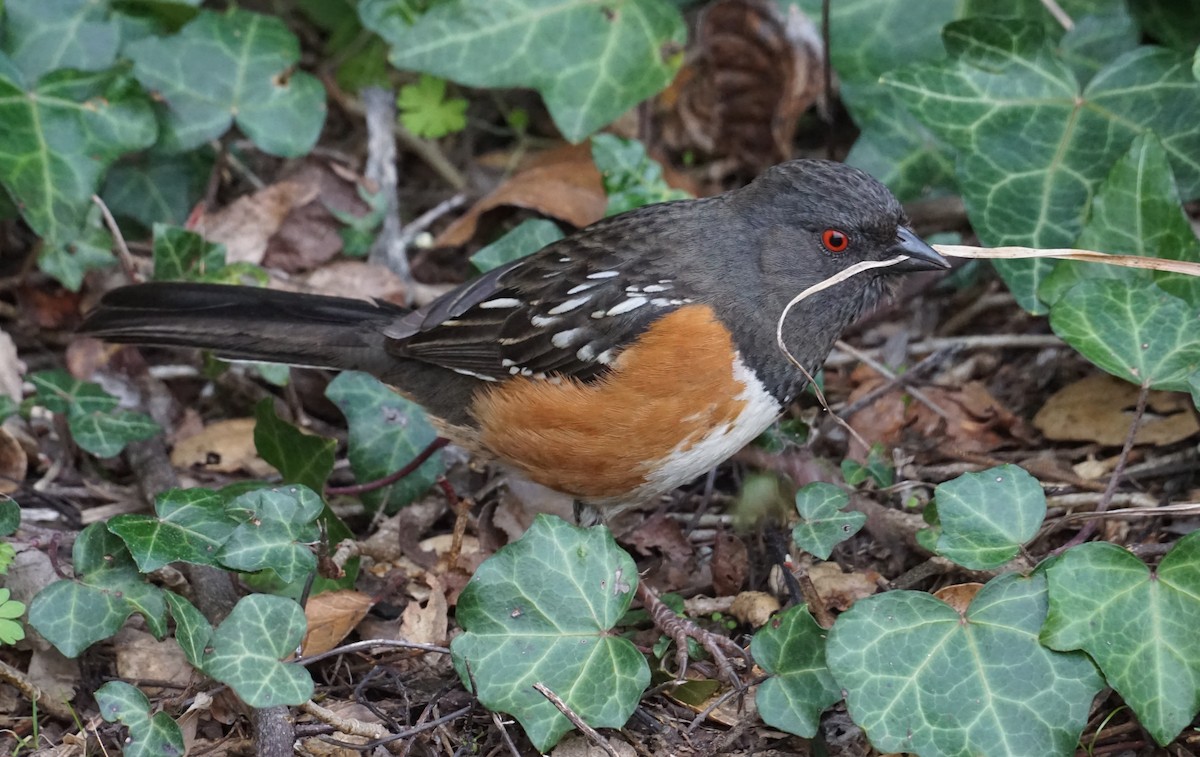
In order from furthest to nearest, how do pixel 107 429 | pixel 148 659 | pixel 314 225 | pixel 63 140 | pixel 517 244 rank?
pixel 314 225 < pixel 517 244 < pixel 63 140 < pixel 107 429 < pixel 148 659

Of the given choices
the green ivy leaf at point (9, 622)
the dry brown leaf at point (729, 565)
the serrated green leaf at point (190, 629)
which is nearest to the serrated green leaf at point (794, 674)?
the dry brown leaf at point (729, 565)

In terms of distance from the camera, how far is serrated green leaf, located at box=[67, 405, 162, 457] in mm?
2947

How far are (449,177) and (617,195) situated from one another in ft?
2.88

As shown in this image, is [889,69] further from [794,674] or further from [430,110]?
[794,674]

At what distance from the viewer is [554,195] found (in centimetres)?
363

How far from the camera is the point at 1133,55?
3.04 m

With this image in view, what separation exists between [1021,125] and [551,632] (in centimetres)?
186

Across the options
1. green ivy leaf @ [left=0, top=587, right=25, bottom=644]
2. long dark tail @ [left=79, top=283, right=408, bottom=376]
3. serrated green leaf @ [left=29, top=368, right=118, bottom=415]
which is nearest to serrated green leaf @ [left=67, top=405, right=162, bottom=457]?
serrated green leaf @ [left=29, top=368, right=118, bottom=415]

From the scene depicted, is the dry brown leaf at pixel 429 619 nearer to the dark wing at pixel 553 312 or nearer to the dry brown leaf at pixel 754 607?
the dark wing at pixel 553 312

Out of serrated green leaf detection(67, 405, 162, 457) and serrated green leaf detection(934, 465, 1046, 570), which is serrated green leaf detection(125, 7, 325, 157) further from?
serrated green leaf detection(934, 465, 1046, 570)

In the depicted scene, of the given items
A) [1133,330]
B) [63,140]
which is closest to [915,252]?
[1133,330]

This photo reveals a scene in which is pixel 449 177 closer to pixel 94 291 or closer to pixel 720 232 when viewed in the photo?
pixel 94 291

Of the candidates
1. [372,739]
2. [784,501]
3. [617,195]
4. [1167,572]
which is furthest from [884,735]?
[617,195]

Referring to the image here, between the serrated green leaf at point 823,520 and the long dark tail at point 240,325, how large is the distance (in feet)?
3.78
